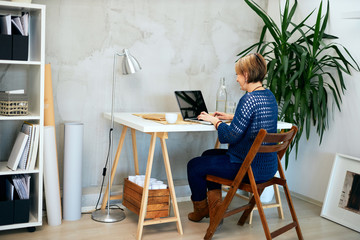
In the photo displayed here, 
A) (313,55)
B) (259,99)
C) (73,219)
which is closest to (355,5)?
(313,55)

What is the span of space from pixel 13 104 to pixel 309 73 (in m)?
2.29

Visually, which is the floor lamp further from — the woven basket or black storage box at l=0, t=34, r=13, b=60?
black storage box at l=0, t=34, r=13, b=60

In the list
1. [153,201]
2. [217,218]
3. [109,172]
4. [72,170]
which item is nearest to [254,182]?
[217,218]

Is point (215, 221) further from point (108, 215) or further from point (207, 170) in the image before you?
point (108, 215)

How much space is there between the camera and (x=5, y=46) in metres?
2.76

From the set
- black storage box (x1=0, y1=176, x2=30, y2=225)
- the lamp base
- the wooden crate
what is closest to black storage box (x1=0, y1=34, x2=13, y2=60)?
black storage box (x1=0, y1=176, x2=30, y2=225)

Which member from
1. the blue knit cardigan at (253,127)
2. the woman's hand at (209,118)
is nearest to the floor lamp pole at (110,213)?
the woman's hand at (209,118)

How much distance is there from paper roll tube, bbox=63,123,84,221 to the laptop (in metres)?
0.75

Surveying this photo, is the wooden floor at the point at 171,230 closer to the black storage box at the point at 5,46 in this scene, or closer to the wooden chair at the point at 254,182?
the wooden chair at the point at 254,182

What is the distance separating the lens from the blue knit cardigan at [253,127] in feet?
9.04

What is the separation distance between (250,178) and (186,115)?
2.32 ft

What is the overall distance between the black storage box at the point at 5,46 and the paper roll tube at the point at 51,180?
0.54 m

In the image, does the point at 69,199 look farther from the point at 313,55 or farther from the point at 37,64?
the point at 313,55

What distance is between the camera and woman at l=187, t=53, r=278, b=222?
277 centimetres
